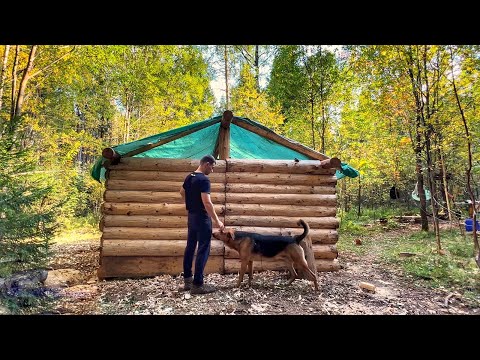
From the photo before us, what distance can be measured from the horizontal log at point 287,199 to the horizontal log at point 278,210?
0.23 ft

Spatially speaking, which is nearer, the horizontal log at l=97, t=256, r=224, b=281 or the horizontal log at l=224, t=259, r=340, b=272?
the horizontal log at l=97, t=256, r=224, b=281

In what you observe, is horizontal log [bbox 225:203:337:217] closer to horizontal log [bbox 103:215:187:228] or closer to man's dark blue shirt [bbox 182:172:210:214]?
horizontal log [bbox 103:215:187:228]

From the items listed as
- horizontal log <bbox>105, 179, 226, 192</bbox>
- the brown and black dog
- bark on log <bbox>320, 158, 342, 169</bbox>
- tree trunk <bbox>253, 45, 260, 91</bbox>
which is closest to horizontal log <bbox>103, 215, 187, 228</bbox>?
horizontal log <bbox>105, 179, 226, 192</bbox>

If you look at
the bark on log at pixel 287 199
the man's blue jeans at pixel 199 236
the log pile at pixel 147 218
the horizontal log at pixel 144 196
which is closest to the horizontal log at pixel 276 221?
the bark on log at pixel 287 199

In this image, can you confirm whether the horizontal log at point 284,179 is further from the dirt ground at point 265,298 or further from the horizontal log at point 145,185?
the dirt ground at point 265,298

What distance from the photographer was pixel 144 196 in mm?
5449

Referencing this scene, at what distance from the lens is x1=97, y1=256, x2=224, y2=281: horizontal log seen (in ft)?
16.4

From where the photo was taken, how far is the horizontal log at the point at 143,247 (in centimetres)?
503

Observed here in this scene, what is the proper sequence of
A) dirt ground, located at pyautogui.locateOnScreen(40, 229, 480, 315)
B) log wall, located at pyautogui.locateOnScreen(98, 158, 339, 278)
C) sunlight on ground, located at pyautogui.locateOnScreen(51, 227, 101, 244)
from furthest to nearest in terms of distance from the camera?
sunlight on ground, located at pyautogui.locateOnScreen(51, 227, 101, 244) → log wall, located at pyautogui.locateOnScreen(98, 158, 339, 278) → dirt ground, located at pyautogui.locateOnScreen(40, 229, 480, 315)

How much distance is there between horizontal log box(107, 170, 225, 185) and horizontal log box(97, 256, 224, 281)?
1561 millimetres

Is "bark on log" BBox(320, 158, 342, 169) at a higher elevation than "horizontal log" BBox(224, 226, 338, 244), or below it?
higher
